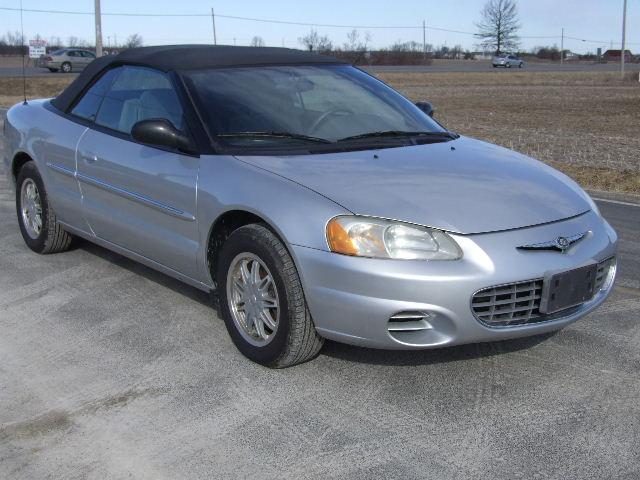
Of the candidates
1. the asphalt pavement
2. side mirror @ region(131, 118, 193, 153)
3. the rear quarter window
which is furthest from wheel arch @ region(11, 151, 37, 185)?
side mirror @ region(131, 118, 193, 153)

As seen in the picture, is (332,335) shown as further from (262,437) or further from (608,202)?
(608,202)

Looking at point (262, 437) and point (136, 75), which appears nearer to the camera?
point (262, 437)

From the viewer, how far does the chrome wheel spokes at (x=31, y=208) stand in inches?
248

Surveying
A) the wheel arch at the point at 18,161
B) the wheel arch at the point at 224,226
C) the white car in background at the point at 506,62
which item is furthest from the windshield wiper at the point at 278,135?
the white car in background at the point at 506,62

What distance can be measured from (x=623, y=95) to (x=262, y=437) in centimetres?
3067

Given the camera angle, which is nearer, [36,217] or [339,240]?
[339,240]

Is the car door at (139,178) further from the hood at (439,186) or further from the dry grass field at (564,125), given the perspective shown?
the dry grass field at (564,125)

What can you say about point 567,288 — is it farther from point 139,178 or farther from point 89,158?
point 89,158

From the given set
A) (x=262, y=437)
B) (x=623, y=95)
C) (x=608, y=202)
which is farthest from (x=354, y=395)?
(x=623, y=95)

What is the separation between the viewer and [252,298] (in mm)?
4215

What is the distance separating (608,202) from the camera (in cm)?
917

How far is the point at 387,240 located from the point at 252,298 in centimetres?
82

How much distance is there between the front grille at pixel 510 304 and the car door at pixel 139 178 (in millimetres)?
1591

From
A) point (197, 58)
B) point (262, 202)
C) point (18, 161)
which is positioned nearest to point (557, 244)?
point (262, 202)
